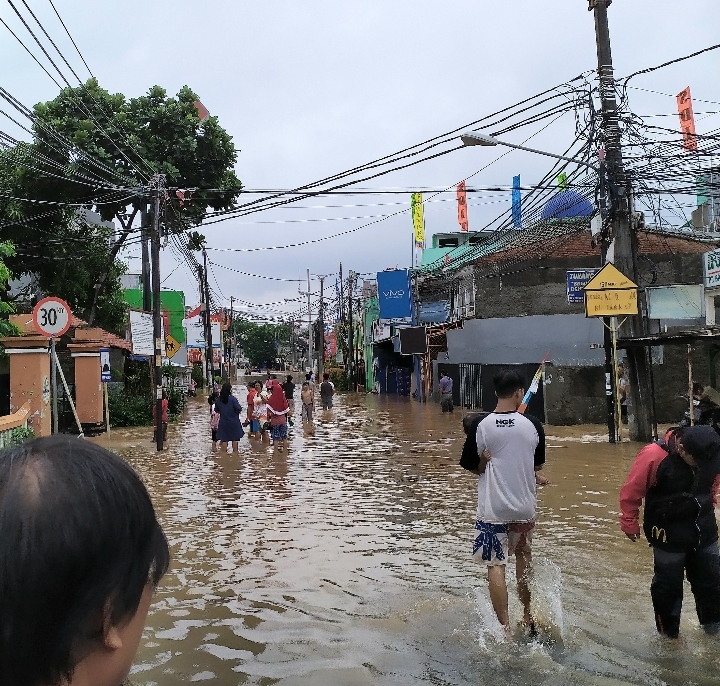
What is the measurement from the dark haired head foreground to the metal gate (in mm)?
32829

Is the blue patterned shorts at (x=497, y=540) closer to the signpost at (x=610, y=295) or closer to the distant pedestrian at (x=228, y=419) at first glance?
the signpost at (x=610, y=295)

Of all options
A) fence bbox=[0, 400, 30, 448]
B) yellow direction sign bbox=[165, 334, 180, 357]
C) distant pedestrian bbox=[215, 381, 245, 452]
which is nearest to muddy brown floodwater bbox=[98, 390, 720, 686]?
fence bbox=[0, 400, 30, 448]

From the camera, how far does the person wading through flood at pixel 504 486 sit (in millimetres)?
5520

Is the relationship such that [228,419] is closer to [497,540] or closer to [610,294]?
[610,294]

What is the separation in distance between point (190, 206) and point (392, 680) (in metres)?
26.5

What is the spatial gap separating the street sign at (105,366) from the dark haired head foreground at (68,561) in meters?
19.8

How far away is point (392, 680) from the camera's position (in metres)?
5.03

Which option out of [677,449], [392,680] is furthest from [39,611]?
[677,449]

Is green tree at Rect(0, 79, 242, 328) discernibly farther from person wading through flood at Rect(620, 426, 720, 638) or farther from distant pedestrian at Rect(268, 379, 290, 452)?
person wading through flood at Rect(620, 426, 720, 638)

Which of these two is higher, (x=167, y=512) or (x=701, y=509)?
(x=701, y=509)

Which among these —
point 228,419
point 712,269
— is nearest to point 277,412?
point 228,419

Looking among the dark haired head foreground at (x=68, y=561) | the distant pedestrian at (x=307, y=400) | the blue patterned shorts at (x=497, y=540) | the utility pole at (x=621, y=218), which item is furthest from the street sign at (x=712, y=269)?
the dark haired head foreground at (x=68, y=561)

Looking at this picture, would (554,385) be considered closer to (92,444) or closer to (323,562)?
(323,562)

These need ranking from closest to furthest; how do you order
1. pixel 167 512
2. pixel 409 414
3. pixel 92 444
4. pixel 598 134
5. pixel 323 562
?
pixel 92 444 < pixel 323 562 < pixel 167 512 < pixel 598 134 < pixel 409 414
